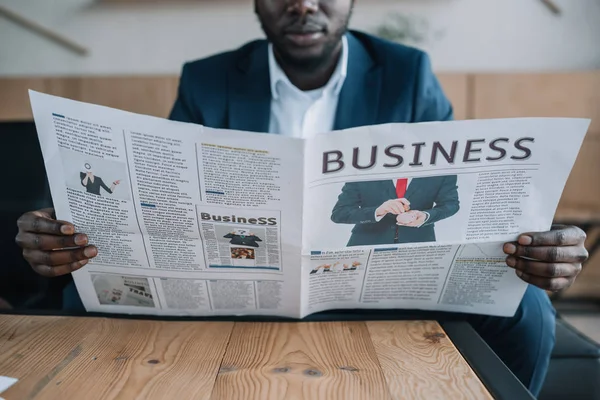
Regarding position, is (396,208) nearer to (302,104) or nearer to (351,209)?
(351,209)

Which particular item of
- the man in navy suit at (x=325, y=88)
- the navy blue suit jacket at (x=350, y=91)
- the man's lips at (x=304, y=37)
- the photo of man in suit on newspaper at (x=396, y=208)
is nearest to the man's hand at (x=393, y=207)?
the photo of man in suit on newspaper at (x=396, y=208)

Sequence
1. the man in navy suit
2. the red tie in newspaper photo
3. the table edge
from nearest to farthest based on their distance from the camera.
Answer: the table edge → the red tie in newspaper photo → the man in navy suit

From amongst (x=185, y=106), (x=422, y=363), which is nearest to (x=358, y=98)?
(x=185, y=106)

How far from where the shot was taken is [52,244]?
0.57 meters

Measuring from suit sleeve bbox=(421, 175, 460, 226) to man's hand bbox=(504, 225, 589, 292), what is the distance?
0.29 ft

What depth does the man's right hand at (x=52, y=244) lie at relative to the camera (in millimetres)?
562

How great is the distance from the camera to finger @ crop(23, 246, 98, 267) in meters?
0.56

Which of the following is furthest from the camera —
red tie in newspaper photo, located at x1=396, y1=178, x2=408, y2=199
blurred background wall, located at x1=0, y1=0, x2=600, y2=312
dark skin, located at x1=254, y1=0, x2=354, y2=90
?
blurred background wall, located at x1=0, y1=0, x2=600, y2=312

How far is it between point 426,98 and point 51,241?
700 mm

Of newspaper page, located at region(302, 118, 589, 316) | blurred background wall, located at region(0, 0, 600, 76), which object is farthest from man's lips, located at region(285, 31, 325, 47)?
blurred background wall, located at region(0, 0, 600, 76)

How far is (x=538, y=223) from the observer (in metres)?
0.56

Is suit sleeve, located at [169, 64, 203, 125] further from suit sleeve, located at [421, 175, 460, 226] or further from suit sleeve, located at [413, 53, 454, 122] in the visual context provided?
suit sleeve, located at [421, 175, 460, 226]

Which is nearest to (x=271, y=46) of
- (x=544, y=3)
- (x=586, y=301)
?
(x=544, y=3)

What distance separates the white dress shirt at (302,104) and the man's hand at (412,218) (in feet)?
1.43
